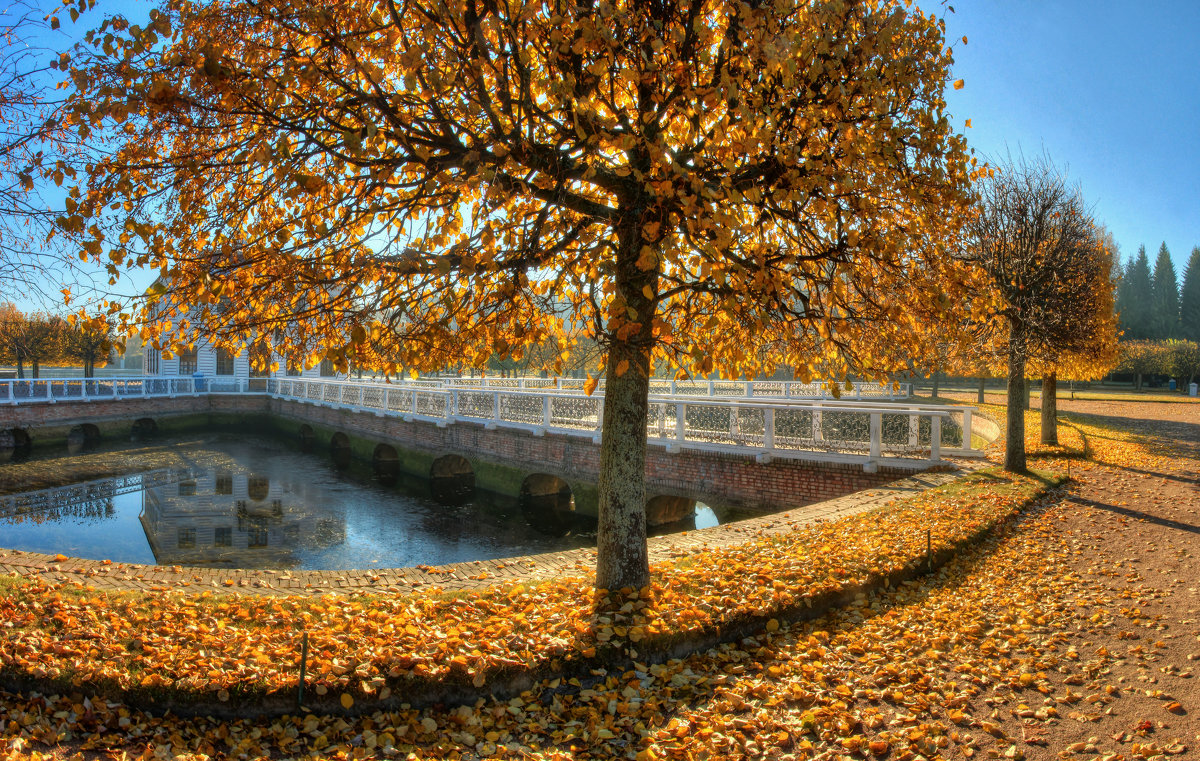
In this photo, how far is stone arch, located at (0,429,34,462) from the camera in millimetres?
25853

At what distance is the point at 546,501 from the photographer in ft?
57.7

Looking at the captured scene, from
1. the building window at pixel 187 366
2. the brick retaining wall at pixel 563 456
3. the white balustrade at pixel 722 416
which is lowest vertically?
the brick retaining wall at pixel 563 456

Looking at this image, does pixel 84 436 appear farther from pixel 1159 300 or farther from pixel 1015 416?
pixel 1159 300

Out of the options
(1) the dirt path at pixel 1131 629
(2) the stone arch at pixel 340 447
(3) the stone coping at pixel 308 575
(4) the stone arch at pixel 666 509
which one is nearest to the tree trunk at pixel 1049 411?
(1) the dirt path at pixel 1131 629

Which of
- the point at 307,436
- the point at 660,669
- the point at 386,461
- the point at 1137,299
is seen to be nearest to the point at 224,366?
the point at 307,436

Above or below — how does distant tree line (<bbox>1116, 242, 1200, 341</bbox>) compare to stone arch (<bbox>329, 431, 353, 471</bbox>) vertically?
above

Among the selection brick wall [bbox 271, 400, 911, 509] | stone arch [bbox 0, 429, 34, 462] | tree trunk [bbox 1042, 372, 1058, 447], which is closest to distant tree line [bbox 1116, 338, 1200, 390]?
tree trunk [bbox 1042, 372, 1058, 447]

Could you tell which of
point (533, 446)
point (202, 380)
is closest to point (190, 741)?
point (533, 446)

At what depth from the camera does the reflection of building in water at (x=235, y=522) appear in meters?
11.8

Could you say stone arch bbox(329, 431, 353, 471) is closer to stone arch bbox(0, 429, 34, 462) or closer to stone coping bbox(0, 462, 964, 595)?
stone arch bbox(0, 429, 34, 462)

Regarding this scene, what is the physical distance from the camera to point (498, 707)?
386cm

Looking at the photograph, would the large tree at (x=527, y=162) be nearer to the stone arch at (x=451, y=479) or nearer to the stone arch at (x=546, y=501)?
the stone arch at (x=546, y=501)

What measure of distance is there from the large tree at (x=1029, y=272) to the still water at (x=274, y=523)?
739 centimetres

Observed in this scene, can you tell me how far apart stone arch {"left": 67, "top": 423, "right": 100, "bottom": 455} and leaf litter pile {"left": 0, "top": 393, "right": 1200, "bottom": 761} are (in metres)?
29.8
